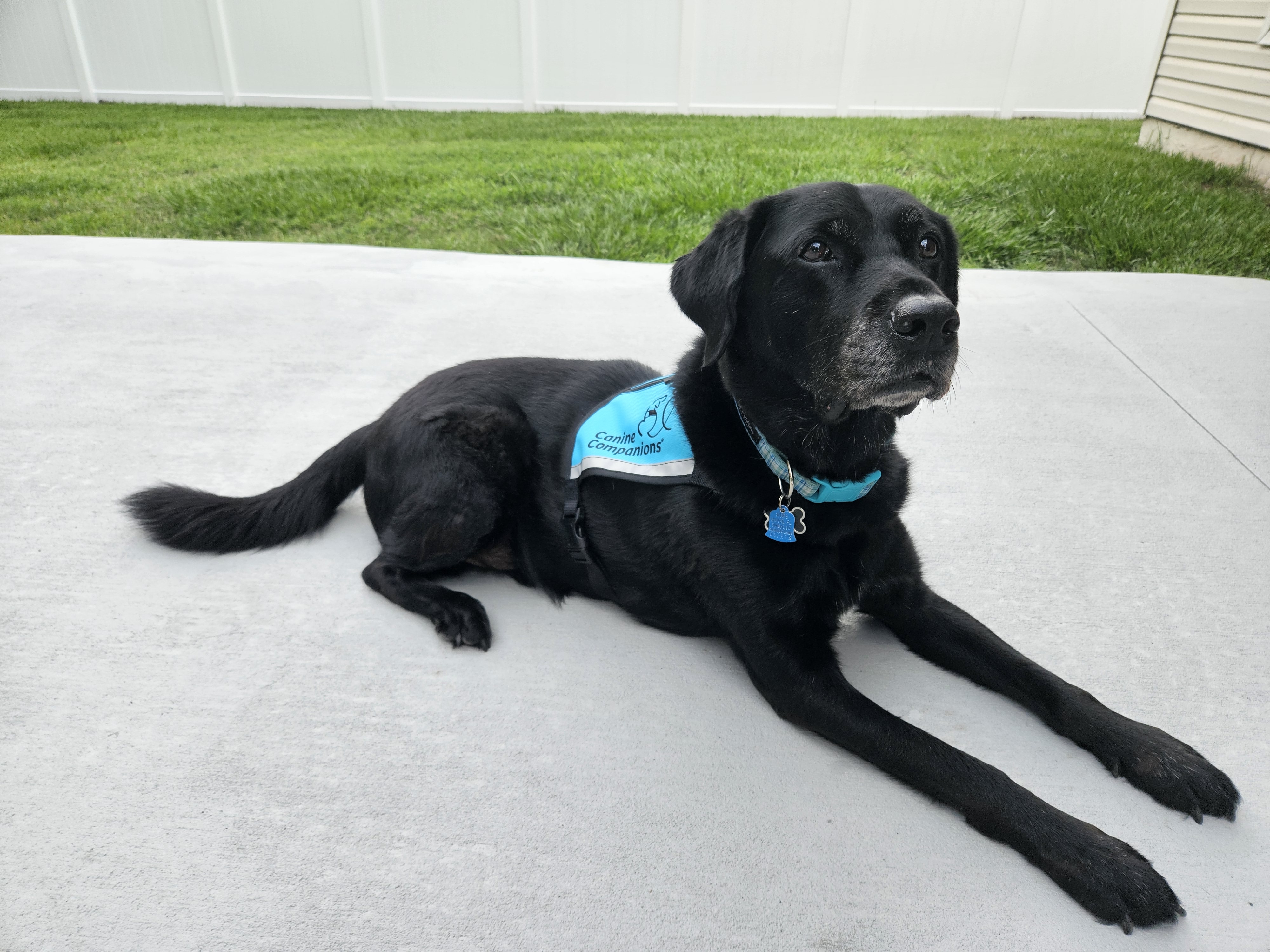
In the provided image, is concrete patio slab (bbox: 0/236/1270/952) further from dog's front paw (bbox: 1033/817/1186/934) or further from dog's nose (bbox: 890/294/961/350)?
dog's nose (bbox: 890/294/961/350)

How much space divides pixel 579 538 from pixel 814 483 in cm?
64

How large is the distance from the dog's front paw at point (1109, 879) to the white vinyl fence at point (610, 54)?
1057 cm

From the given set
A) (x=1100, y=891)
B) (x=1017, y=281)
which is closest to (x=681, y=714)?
(x=1100, y=891)

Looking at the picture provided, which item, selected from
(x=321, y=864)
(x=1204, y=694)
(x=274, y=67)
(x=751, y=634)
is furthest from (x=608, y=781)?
(x=274, y=67)

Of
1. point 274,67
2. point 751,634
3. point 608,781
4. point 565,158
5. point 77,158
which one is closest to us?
point 608,781

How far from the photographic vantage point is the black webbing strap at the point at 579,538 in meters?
2.14

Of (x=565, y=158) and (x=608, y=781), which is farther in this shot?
(x=565, y=158)

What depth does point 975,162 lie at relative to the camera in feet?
21.6

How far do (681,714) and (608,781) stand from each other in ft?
0.83

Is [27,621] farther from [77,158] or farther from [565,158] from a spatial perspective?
[77,158]

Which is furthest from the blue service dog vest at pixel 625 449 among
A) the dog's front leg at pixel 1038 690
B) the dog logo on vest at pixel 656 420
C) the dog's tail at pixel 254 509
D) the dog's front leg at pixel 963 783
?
the dog's tail at pixel 254 509

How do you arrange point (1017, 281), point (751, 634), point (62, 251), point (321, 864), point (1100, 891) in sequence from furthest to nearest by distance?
point (62, 251) < point (1017, 281) < point (751, 634) < point (321, 864) < point (1100, 891)

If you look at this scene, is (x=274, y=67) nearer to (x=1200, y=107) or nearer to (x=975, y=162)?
(x=975, y=162)

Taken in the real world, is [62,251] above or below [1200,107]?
below
